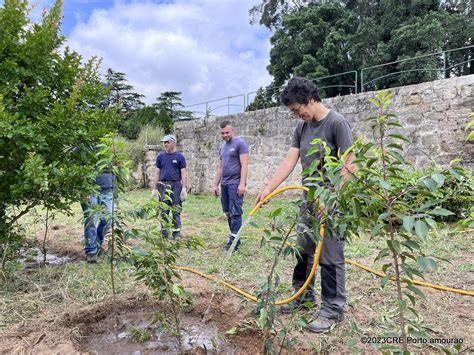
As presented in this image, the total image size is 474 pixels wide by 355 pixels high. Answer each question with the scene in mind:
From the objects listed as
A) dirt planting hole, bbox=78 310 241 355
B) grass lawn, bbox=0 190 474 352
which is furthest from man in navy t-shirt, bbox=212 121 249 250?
dirt planting hole, bbox=78 310 241 355

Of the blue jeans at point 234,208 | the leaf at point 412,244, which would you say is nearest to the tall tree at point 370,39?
the blue jeans at point 234,208

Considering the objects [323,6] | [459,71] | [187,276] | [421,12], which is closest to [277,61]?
[323,6]

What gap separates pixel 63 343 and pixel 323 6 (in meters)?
22.7

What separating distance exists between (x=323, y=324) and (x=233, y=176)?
256 cm

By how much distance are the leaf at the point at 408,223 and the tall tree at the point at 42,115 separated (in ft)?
8.35

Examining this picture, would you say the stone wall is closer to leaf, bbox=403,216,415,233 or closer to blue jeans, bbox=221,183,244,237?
blue jeans, bbox=221,183,244,237

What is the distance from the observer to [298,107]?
8.52 feet

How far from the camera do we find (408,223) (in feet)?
3.65

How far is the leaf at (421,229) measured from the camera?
1.07 meters

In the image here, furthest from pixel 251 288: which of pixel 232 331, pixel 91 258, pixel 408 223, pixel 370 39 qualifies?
pixel 370 39

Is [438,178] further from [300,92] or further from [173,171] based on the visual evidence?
[173,171]

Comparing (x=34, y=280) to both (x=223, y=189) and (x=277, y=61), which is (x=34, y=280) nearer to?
(x=223, y=189)

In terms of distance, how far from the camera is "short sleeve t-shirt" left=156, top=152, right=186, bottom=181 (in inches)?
208

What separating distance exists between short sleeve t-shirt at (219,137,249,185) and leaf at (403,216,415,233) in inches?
141
